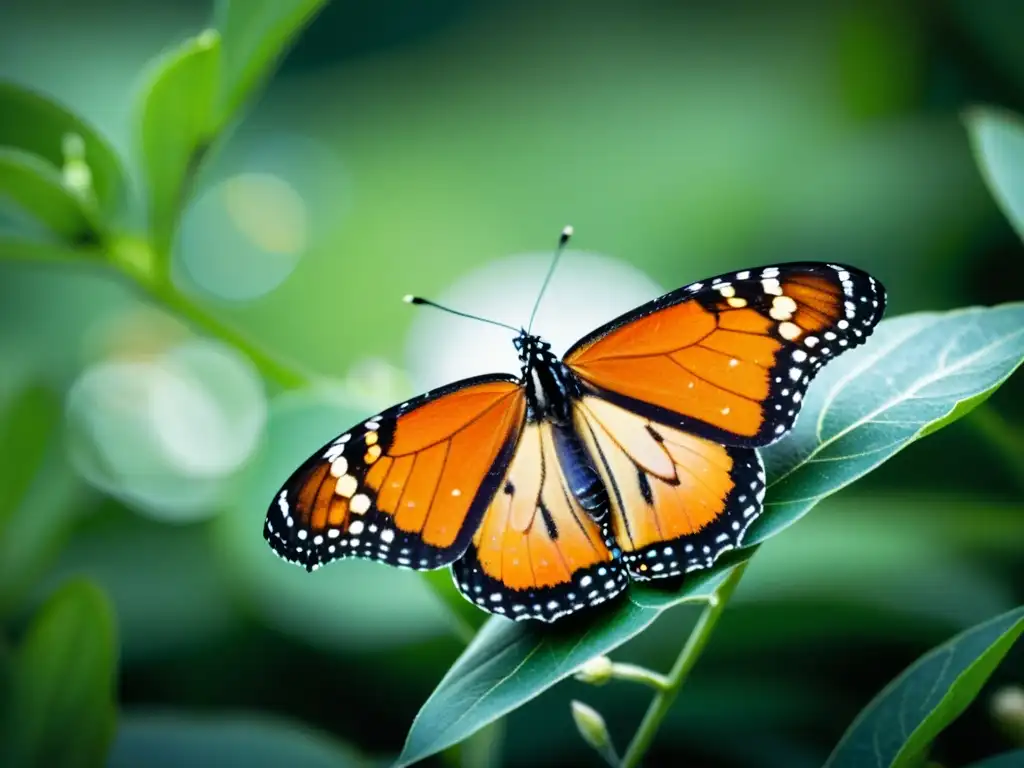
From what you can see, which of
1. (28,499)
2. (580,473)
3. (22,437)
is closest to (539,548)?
(580,473)

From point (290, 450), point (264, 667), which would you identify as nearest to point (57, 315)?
A: point (264, 667)

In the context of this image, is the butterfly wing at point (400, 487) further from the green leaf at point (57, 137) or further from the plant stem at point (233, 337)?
the green leaf at point (57, 137)

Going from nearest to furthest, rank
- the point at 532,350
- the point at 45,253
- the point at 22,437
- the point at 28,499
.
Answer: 1. the point at 532,350
2. the point at 45,253
3. the point at 22,437
4. the point at 28,499

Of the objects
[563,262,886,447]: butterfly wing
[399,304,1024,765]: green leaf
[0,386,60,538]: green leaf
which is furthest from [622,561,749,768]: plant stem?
[0,386,60,538]: green leaf

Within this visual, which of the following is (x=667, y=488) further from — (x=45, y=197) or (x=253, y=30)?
(x=45, y=197)

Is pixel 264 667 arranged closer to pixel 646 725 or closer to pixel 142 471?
pixel 142 471

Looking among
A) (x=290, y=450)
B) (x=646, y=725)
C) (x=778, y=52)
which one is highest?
(x=778, y=52)

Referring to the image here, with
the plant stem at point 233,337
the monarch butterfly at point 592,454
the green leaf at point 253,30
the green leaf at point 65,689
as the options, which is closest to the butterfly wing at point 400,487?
the monarch butterfly at point 592,454
